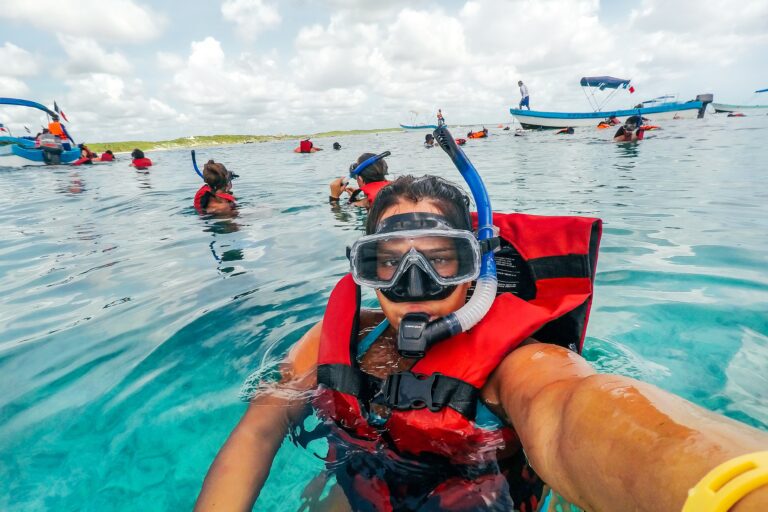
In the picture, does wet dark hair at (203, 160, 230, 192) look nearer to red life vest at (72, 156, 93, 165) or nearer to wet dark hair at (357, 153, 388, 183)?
wet dark hair at (357, 153, 388, 183)

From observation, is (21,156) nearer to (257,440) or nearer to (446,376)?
(257,440)

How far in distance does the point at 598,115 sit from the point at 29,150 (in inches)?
1541

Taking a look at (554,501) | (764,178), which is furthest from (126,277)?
(764,178)

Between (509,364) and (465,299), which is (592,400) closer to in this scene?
(509,364)

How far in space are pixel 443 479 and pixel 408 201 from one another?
1262 mm

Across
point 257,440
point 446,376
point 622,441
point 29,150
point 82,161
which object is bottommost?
point 257,440

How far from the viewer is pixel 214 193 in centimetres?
852

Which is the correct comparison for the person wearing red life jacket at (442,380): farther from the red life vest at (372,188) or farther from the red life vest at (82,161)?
the red life vest at (82,161)

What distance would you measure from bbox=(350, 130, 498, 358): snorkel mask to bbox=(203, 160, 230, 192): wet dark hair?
23.1 feet

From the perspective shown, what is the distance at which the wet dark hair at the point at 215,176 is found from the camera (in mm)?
8227

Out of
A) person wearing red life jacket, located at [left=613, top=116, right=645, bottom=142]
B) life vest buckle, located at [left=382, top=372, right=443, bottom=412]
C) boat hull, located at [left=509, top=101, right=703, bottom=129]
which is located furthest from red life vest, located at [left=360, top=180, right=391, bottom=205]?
boat hull, located at [left=509, top=101, right=703, bottom=129]

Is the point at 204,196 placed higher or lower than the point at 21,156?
lower

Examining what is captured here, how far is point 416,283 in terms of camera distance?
6.48 feet

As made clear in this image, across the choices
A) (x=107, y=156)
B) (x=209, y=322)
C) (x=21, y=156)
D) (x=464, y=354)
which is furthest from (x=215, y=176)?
(x=107, y=156)
